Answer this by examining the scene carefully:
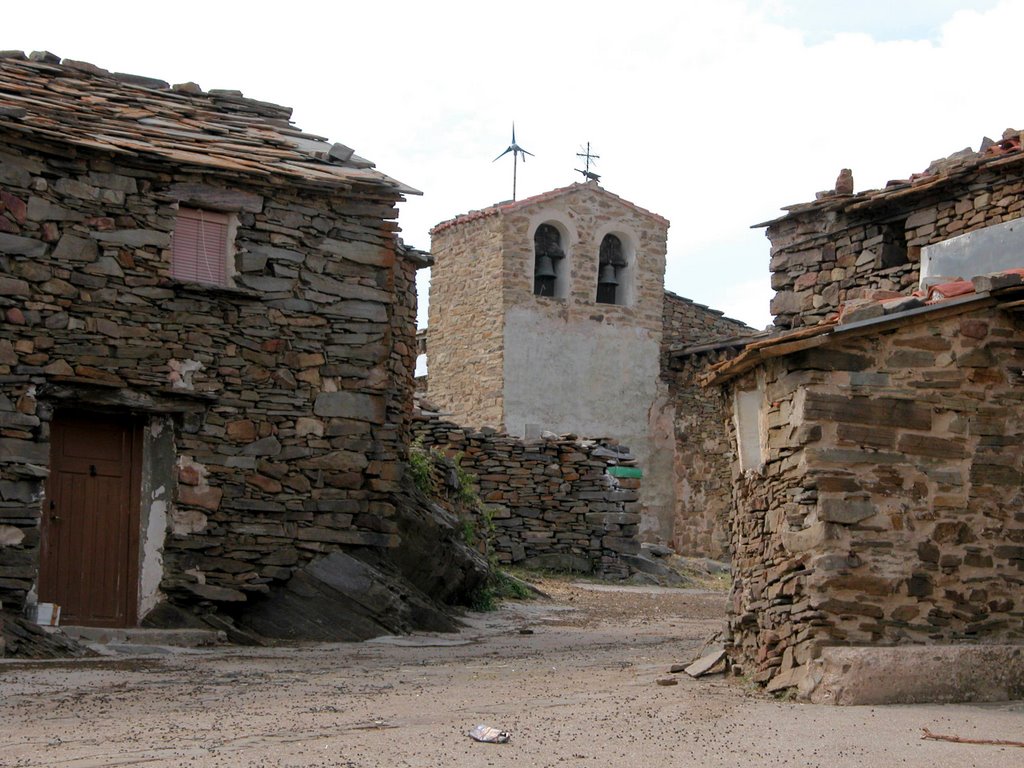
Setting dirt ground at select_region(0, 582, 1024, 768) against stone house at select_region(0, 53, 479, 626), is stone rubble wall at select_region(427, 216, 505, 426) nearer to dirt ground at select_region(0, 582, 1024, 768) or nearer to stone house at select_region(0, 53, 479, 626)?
stone house at select_region(0, 53, 479, 626)

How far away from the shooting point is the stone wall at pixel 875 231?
498 inches

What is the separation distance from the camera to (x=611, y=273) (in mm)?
27297

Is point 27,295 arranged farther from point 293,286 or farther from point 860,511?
point 860,511

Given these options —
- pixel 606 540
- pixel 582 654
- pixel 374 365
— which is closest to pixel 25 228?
pixel 374 365

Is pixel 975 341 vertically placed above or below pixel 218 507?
above

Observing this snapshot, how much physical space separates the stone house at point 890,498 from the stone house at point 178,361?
445cm

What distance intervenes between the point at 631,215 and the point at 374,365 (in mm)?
16071

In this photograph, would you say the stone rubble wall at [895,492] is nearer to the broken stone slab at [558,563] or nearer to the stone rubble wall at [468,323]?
the broken stone slab at [558,563]

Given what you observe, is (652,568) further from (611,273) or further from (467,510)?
(611,273)

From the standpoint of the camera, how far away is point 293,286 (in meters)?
11.8

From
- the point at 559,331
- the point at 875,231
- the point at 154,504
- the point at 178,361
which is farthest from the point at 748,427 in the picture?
the point at 559,331

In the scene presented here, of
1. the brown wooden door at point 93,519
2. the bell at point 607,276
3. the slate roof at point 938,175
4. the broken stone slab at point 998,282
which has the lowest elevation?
the brown wooden door at point 93,519

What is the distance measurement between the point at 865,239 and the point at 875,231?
15 cm

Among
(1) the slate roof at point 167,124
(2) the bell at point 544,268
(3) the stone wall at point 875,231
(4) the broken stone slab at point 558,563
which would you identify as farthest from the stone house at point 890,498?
(2) the bell at point 544,268
